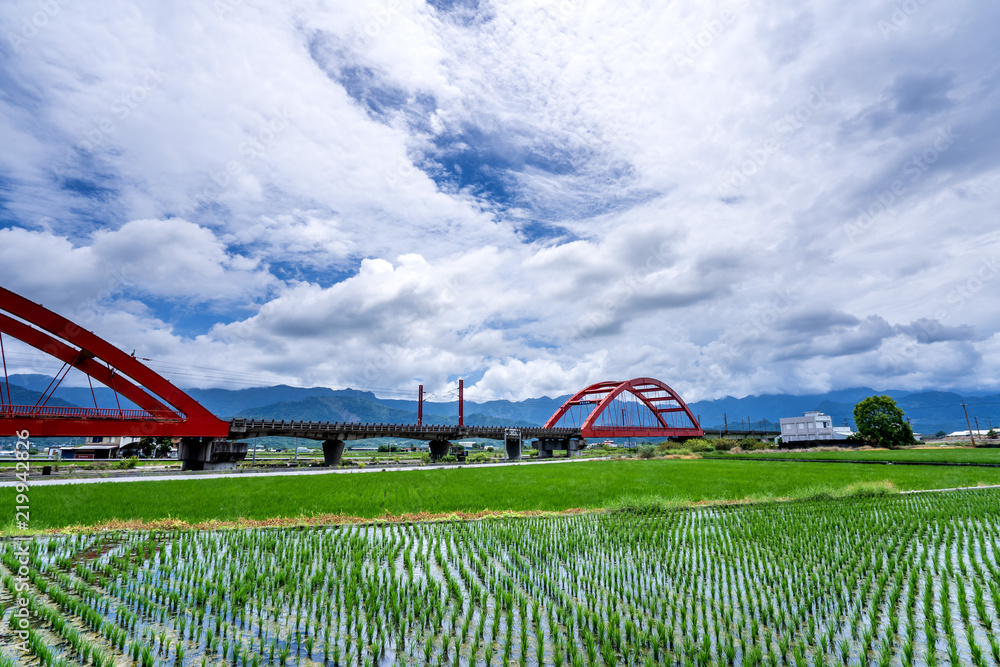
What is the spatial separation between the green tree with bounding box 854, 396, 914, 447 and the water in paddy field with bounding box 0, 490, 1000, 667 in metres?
73.9

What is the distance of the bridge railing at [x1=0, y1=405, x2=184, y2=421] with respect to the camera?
37972 millimetres

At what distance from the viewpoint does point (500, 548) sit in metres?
13.1

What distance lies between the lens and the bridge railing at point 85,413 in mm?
37972

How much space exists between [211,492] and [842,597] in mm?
26758

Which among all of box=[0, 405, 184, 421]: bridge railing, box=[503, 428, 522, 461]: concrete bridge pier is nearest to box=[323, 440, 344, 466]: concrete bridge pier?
box=[0, 405, 184, 421]: bridge railing

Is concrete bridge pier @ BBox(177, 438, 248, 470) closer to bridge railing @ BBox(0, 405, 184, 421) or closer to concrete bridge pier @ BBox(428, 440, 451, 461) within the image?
bridge railing @ BBox(0, 405, 184, 421)

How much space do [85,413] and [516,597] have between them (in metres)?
47.7

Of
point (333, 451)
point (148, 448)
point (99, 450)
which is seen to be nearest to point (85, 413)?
point (333, 451)

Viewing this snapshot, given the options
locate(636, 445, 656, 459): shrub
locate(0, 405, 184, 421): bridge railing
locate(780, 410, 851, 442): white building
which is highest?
locate(0, 405, 184, 421): bridge railing

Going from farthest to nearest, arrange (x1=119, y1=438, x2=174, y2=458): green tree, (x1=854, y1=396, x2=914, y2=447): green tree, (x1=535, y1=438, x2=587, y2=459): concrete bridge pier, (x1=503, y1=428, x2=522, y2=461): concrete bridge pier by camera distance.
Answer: (x1=535, y1=438, x2=587, y2=459): concrete bridge pier
(x1=503, y1=428, x2=522, y2=461): concrete bridge pier
(x1=119, y1=438, x2=174, y2=458): green tree
(x1=854, y1=396, x2=914, y2=447): green tree

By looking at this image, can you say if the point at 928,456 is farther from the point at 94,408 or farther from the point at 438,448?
the point at 94,408

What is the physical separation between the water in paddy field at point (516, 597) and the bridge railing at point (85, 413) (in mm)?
34635

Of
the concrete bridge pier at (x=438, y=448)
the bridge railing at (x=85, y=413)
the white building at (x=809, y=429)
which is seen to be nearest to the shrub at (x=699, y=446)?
the white building at (x=809, y=429)

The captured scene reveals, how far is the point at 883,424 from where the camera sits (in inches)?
2908
